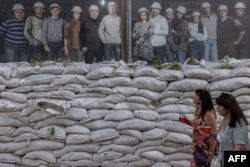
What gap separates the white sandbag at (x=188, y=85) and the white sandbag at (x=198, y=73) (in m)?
0.05

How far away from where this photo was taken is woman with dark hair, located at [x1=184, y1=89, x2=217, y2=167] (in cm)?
372

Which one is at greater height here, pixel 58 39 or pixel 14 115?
pixel 58 39

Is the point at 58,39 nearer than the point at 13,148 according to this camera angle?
No

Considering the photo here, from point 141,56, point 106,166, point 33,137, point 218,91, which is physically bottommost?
point 106,166

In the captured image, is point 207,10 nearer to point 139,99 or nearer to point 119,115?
point 139,99

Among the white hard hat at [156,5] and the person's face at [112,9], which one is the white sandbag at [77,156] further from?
the white hard hat at [156,5]

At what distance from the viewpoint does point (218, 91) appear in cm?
471

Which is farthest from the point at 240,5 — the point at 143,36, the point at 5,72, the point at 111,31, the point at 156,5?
the point at 5,72

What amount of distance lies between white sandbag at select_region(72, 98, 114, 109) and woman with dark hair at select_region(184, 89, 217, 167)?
1.25 meters

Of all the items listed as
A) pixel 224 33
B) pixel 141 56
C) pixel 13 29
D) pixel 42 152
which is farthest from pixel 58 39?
pixel 224 33

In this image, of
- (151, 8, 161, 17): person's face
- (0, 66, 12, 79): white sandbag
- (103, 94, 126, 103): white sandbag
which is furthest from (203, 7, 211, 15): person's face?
(0, 66, 12, 79): white sandbag

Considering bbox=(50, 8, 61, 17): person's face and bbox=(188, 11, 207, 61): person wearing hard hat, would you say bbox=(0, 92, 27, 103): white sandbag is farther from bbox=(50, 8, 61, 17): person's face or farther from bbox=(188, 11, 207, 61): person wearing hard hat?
bbox=(188, 11, 207, 61): person wearing hard hat

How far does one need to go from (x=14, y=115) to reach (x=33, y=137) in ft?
1.09

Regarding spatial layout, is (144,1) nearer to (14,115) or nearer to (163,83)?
(163,83)
